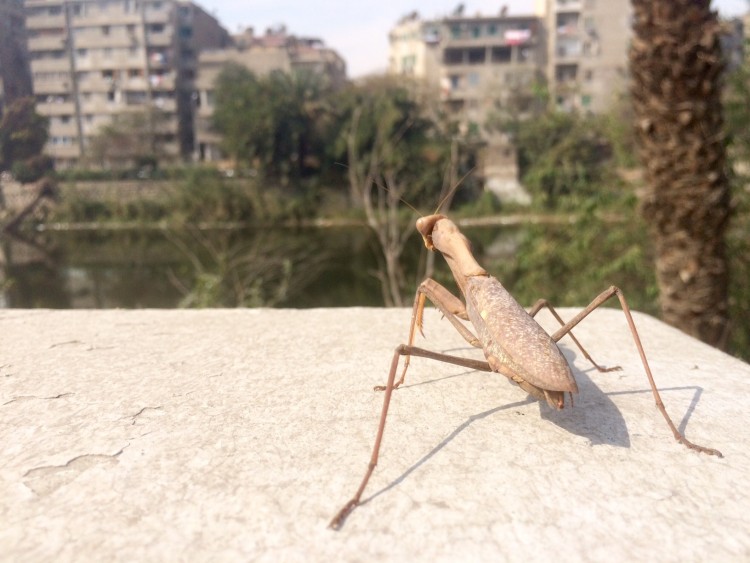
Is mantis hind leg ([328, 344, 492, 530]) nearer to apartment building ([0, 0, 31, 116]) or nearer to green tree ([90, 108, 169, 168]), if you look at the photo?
apartment building ([0, 0, 31, 116])

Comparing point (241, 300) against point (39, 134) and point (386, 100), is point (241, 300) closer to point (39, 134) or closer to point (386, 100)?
point (39, 134)

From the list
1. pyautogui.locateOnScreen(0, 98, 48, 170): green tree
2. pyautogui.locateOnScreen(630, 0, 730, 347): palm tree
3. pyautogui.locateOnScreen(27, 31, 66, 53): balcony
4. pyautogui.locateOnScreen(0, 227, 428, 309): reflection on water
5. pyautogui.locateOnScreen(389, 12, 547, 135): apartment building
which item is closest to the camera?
pyautogui.locateOnScreen(630, 0, 730, 347): palm tree

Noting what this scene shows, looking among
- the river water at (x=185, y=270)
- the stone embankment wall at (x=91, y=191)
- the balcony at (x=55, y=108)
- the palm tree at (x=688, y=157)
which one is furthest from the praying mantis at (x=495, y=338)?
the balcony at (x=55, y=108)

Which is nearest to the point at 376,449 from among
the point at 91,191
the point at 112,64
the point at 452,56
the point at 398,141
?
the point at 398,141

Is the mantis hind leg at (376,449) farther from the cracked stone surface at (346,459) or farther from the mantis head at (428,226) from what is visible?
the mantis head at (428,226)

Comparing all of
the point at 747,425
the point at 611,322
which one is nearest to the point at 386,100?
the point at 611,322

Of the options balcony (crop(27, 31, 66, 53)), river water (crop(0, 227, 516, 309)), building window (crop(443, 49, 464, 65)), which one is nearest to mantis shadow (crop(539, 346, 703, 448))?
river water (crop(0, 227, 516, 309))

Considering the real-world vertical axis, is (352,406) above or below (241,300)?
above

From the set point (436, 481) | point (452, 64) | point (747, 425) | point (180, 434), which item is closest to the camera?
point (436, 481)
